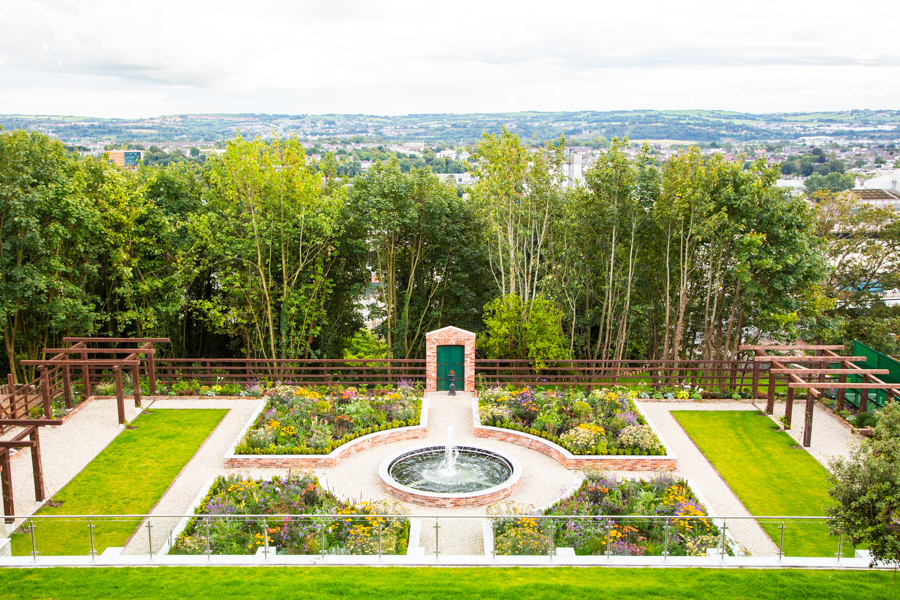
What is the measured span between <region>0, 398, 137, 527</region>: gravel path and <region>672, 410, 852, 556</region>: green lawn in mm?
14107

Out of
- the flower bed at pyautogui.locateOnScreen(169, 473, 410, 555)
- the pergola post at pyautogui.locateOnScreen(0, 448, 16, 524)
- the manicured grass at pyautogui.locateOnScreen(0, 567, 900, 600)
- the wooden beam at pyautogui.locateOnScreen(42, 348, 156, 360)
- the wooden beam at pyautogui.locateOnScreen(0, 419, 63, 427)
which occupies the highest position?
the wooden beam at pyautogui.locateOnScreen(0, 419, 63, 427)

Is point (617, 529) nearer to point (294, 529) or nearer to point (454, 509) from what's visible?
point (454, 509)

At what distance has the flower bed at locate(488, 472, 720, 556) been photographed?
38.1ft

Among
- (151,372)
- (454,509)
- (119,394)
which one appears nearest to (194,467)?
(119,394)

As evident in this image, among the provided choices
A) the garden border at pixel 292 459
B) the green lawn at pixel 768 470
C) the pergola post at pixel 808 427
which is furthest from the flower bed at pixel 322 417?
the pergola post at pixel 808 427

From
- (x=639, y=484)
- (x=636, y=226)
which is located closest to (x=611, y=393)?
(x=639, y=484)

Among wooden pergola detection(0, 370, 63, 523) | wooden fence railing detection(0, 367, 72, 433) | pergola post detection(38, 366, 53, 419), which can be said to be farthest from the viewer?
pergola post detection(38, 366, 53, 419)

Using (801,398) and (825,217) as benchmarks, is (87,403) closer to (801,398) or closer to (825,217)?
(801,398)

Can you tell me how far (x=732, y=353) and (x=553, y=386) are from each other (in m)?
8.74

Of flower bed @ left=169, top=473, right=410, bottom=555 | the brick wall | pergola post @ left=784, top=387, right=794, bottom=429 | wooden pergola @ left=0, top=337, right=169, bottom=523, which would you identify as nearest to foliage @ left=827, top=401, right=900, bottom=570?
flower bed @ left=169, top=473, right=410, bottom=555

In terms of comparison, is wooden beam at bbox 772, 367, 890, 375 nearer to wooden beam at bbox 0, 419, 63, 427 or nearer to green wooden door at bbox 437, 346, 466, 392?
green wooden door at bbox 437, 346, 466, 392

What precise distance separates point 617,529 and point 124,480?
33.8 feet

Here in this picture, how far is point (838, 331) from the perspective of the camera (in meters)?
25.0

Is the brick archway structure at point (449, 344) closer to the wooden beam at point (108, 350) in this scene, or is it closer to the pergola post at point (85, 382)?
the wooden beam at point (108, 350)
